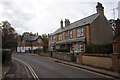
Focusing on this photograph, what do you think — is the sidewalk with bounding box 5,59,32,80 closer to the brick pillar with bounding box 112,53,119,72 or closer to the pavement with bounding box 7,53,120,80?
the pavement with bounding box 7,53,120,80

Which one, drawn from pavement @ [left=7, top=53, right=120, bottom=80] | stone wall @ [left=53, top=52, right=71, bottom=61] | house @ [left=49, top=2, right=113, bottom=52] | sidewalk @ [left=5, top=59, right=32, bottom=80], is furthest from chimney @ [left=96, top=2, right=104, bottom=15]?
sidewalk @ [left=5, top=59, right=32, bottom=80]

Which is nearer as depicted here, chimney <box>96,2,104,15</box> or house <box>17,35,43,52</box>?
chimney <box>96,2,104,15</box>

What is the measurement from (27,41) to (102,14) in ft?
114

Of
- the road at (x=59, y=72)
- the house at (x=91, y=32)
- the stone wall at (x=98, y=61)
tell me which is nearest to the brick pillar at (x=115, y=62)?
the stone wall at (x=98, y=61)

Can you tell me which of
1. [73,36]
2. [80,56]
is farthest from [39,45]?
[80,56]

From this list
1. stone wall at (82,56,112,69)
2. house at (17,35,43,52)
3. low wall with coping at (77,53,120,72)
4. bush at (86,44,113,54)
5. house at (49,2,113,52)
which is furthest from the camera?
house at (17,35,43,52)

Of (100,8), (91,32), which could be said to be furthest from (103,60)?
(100,8)

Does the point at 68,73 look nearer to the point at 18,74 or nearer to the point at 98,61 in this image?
the point at 98,61

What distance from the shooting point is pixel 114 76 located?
9.50 metres

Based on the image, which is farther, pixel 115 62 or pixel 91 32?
pixel 91 32

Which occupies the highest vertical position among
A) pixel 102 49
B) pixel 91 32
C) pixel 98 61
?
pixel 91 32

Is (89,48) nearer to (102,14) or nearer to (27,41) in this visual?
(102,14)

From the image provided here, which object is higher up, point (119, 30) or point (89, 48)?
point (119, 30)

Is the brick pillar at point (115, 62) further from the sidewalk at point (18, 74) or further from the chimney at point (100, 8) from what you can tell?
the chimney at point (100, 8)
